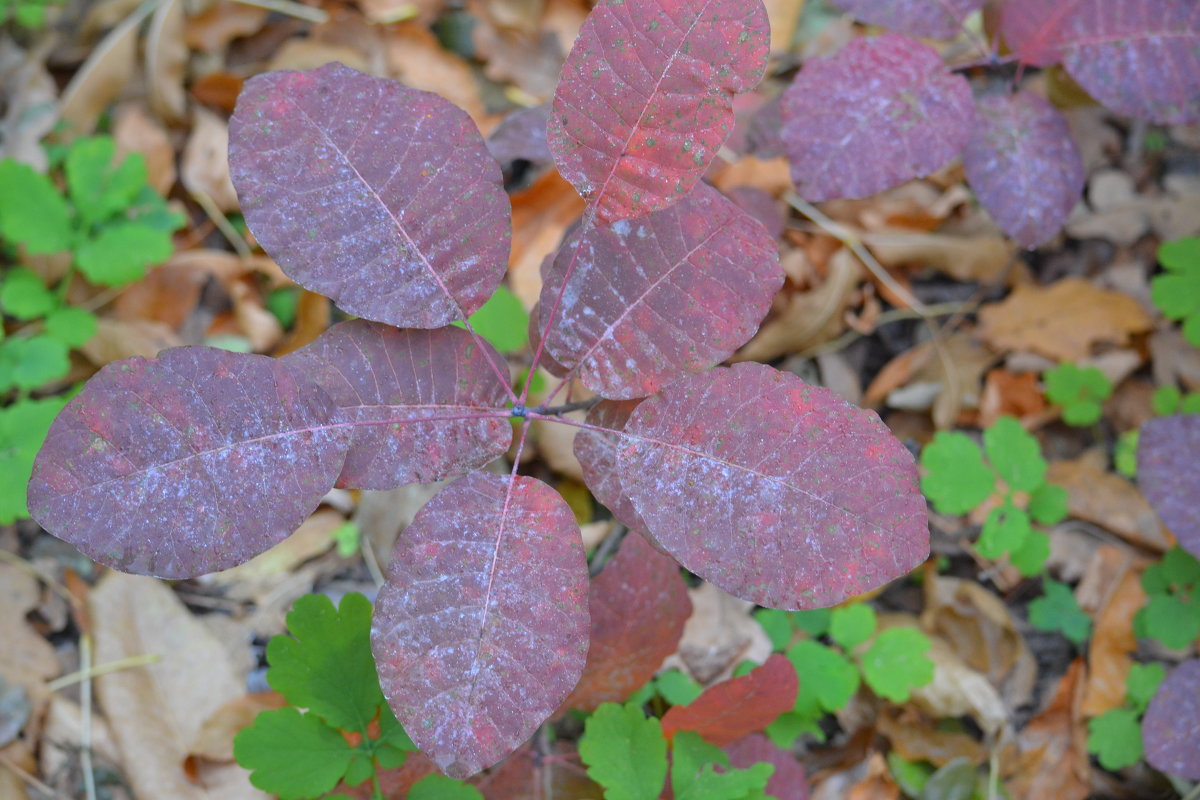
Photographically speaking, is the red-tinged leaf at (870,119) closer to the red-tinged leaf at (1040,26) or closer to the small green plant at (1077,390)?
the red-tinged leaf at (1040,26)

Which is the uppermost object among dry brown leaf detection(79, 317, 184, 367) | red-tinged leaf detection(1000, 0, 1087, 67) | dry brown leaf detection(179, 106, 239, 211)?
red-tinged leaf detection(1000, 0, 1087, 67)

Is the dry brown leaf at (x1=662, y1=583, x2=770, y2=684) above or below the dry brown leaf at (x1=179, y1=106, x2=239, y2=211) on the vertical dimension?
below

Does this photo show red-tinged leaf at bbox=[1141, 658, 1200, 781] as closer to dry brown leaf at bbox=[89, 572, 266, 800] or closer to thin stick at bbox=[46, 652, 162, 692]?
dry brown leaf at bbox=[89, 572, 266, 800]

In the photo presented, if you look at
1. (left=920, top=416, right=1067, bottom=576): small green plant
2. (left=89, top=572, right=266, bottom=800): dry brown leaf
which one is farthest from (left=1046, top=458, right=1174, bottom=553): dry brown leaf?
(left=89, top=572, right=266, bottom=800): dry brown leaf

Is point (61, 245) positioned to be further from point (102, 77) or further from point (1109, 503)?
point (1109, 503)

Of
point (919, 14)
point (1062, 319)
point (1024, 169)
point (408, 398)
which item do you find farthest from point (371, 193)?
point (1062, 319)

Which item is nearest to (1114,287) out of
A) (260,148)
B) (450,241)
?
(450,241)
